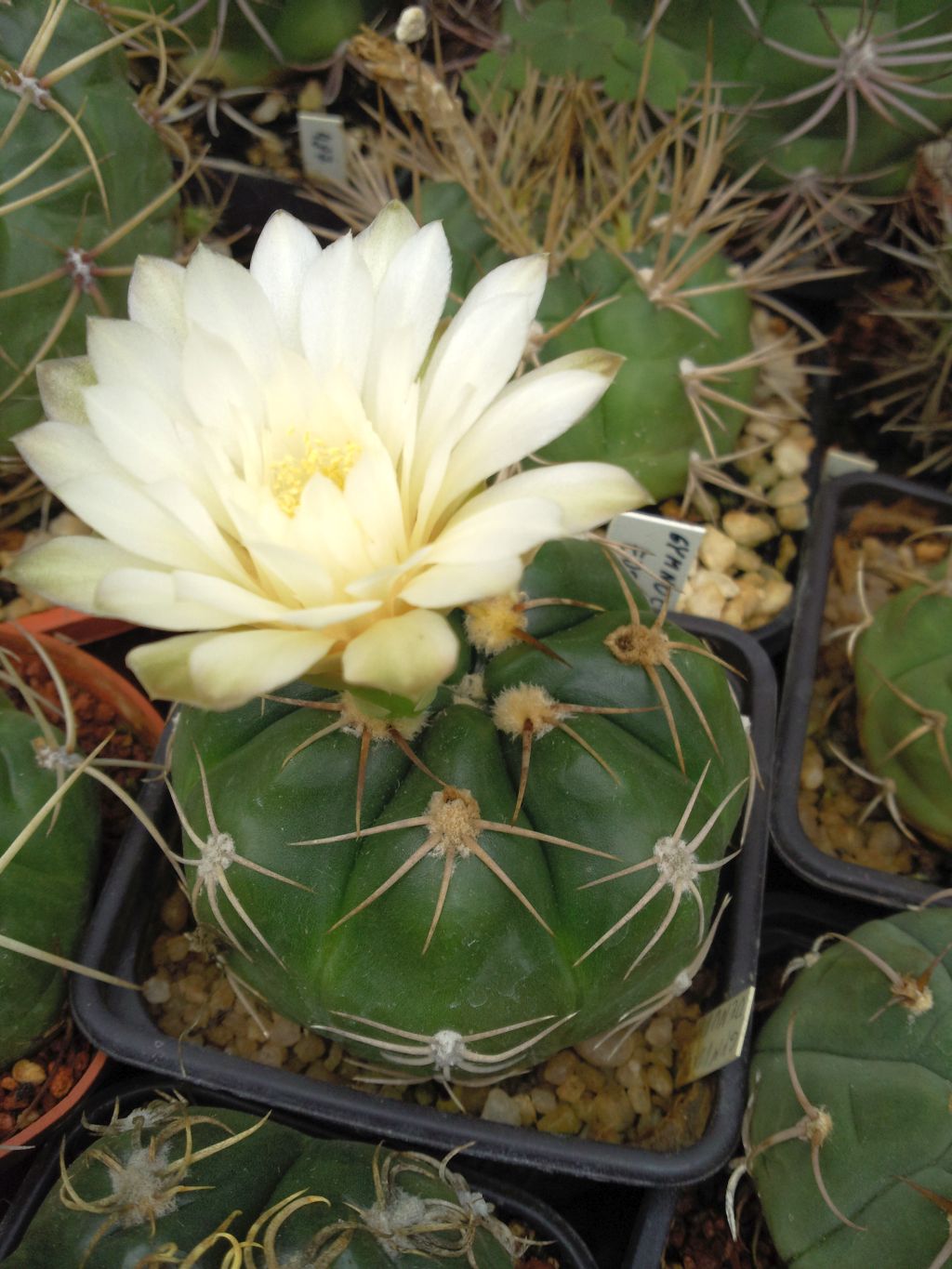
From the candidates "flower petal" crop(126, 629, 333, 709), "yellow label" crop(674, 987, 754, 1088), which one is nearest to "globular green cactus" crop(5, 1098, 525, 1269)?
"yellow label" crop(674, 987, 754, 1088)

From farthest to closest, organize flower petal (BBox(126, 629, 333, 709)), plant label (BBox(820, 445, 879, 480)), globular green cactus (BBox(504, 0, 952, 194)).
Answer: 1. plant label (BBox(820, 445, 879, 480))
2. globular green cactus (BBox(504, 0, 952, 194))
3. flower petal (BBox(126, 629, 333, 709))

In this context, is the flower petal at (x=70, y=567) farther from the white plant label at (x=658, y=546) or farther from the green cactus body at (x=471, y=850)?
the white plant label at (x=658, y=546)

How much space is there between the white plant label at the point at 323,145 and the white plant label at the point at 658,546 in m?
0.63

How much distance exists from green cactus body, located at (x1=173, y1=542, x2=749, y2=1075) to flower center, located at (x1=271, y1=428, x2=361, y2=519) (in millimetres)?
116

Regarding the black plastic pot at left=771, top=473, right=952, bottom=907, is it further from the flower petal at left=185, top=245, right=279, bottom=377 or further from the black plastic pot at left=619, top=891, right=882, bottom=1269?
the flower petal at left=185, top=245, right=279, bottom=377

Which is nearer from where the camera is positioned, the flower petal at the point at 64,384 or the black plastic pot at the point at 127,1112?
the flower petal at the point at 64,384

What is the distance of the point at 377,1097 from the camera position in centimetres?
70

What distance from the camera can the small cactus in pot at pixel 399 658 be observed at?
1.41 feet

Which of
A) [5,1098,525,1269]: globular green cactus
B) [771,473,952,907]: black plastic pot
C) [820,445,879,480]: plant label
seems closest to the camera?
[5,1098,525,1269]: globular green cactus

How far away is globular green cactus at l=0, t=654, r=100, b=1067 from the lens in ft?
2.37

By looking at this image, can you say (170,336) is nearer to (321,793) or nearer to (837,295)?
(321,793)

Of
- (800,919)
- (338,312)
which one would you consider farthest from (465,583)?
(800,919)

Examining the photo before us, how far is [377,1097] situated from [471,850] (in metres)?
0.26

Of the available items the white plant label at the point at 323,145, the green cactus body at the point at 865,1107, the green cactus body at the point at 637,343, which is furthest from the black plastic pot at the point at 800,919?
the white plant label at the point at 323,145
